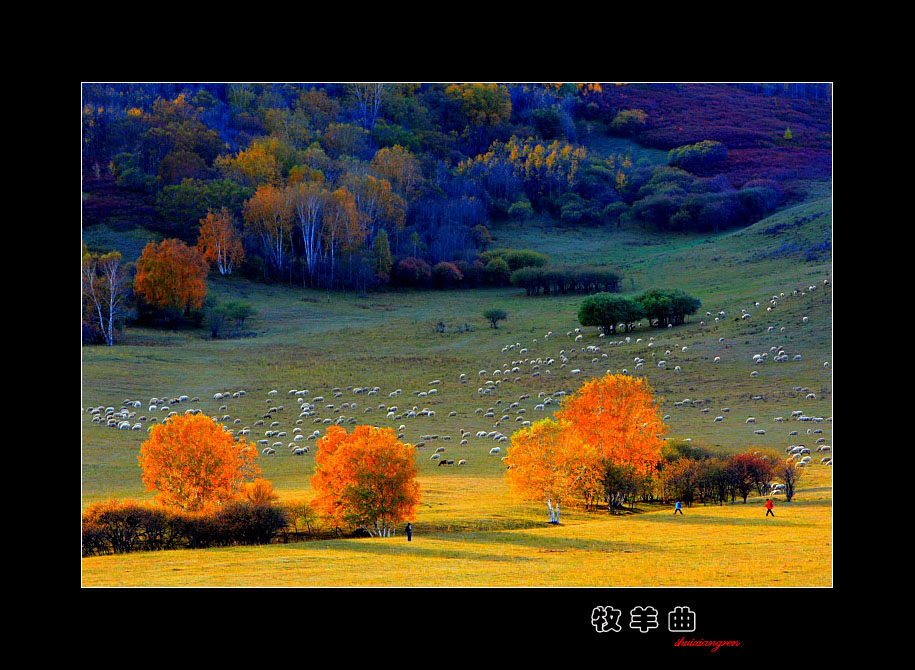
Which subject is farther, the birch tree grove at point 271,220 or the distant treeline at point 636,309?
the birch tree grove at point 271,220

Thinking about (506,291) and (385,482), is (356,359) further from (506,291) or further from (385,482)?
(385,482)

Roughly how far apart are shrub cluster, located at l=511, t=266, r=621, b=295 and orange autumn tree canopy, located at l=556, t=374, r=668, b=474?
3564cm

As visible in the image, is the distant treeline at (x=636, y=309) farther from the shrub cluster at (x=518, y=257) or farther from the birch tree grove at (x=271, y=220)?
the birch tree grove at (x=271, y=220)

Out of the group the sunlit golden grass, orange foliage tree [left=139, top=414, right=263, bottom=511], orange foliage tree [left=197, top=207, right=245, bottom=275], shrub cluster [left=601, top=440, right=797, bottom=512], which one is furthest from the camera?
orange foliage tree [left=197, top=207, right=245, bottom=275]

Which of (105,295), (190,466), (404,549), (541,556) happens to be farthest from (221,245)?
(541,556)

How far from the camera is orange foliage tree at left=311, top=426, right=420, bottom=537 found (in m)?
31.2

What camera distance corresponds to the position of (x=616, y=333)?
65125 mm

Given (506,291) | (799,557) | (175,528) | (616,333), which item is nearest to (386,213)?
(506,291)

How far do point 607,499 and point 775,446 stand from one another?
35.0 feet

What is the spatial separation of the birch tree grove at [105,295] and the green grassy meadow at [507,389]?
2.23m

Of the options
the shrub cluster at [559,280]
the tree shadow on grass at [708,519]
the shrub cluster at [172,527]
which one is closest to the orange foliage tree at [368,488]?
the shrub cluster at [172,527]

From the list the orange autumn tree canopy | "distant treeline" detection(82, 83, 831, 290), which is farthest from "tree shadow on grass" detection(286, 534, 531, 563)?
"distant treeline" detection(82, 83, 831, 290)

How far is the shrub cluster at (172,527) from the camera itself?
29.0 metres

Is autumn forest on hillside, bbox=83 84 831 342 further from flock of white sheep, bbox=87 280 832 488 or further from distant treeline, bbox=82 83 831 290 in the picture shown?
flock of white sheep, bbox=87 280 832 488
